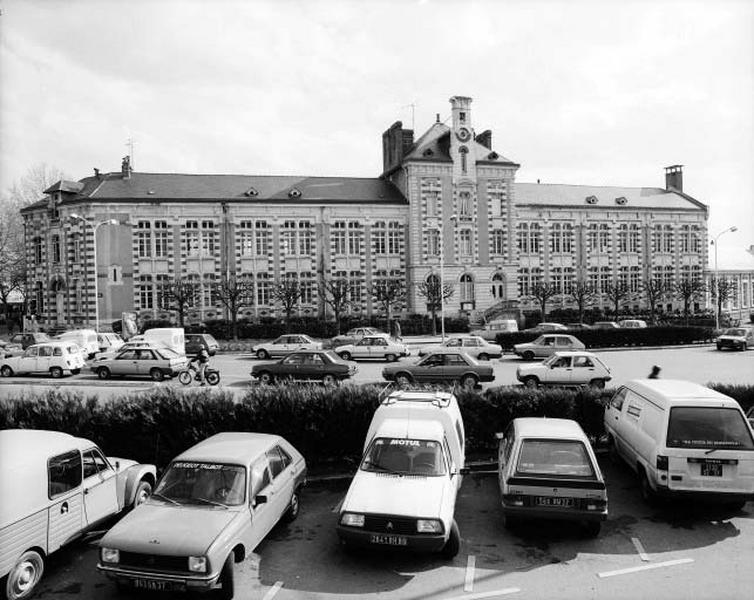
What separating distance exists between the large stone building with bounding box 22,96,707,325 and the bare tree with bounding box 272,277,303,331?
898 mm

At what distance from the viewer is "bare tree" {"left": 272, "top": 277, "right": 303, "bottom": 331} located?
158 ft

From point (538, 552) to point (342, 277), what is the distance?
46922mm

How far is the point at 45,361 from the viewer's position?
2642 cm

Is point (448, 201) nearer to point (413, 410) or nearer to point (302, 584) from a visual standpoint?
point (413, 410)

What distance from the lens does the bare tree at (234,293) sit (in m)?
46.5

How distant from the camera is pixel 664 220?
64.4 m

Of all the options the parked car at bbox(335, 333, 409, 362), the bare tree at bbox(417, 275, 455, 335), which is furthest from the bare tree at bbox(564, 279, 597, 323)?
the parked car at bbox(335, 333, 409, 362)

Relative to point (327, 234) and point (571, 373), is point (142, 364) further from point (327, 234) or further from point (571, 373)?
point (327, 234)

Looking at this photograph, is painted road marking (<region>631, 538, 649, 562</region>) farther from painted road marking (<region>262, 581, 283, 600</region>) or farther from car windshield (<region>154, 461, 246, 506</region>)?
car windshield (<region>154, 461, 246, 506</region>)

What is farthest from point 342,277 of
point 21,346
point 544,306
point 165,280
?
point 21,346

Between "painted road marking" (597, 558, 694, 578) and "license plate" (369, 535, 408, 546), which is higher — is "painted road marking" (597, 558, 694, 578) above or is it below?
below

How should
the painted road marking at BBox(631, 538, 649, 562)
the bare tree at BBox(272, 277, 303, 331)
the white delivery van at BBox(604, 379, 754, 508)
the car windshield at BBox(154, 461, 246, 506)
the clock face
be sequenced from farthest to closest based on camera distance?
the clock face < the bare tree at BBox(272, 277, 303, 331) < the white delivery van at BBox(604, 379, 754, 508) < the painted road marking at BBox(631, 538, 649, 562) < the car windshield at BBox(154, 461, 246, 506)

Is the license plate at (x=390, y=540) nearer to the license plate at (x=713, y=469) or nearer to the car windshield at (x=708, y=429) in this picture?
the car windshield at (x=708, y=429)

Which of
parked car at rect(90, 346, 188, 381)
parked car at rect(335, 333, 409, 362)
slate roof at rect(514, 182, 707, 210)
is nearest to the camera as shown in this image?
parked car at rect(90, 346, 188, 381)
